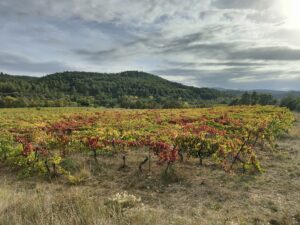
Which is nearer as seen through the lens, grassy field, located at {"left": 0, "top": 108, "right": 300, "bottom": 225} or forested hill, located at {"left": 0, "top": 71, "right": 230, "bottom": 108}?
grassy field, located at {"left": 0, "top": 108, "right": 300, "bottom": 225}

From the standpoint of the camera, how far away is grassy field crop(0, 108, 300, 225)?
4.83m

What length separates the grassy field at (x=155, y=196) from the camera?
190 inches

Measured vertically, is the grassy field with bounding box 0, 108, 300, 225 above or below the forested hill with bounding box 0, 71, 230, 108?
below

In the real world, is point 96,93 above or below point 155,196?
above

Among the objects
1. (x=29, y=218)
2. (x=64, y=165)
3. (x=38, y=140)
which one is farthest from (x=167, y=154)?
(x=38, y=140)

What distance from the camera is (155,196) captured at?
24.8 ft

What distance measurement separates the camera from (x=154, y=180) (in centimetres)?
880

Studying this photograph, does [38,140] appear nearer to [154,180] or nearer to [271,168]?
[154,180]

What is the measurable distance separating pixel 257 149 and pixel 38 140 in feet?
31.8

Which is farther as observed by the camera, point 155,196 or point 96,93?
point 96,93

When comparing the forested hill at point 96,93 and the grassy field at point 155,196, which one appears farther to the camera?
the forested hill at point 96,93

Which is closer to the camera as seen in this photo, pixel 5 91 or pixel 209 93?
pixel 5 91

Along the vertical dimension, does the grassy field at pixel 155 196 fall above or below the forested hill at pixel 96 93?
below

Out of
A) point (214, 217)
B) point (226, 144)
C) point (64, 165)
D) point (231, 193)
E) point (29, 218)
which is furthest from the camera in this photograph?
point (226, 144)
